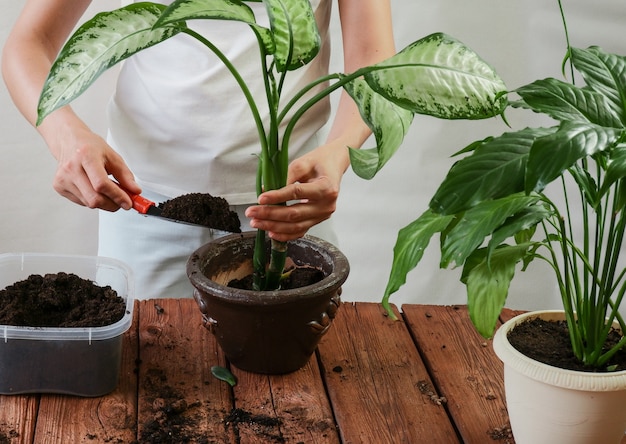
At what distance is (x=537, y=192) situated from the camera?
2.89ft

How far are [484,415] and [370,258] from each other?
131 cm

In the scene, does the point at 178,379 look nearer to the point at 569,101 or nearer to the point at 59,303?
the point at 59,303

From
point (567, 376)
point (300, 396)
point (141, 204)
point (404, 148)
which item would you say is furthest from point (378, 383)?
point (404, 148)

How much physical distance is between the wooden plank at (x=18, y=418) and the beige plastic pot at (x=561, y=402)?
0.62 meters

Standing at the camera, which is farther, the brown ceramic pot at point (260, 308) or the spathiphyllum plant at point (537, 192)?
the brown ceramic pot at point (260, 308)

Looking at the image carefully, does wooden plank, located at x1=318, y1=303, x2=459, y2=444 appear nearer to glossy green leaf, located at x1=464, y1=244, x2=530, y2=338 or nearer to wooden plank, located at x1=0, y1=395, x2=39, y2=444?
glossy green leaf, located at x1=464, y1=244, x2=530, y2=338

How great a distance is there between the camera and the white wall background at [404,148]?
2205 millimetres

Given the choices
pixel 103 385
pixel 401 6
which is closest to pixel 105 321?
A: pixel 103 385

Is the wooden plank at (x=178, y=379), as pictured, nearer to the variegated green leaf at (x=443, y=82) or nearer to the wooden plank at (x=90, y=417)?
the wooden plank at (x=90, y=417)

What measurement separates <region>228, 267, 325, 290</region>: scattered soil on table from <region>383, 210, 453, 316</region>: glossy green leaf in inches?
8.5

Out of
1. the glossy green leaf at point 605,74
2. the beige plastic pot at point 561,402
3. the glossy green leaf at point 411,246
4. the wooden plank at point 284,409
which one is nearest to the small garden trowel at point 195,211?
the wooden plank at point 284,409

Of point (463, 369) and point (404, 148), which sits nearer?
point (463, 369)

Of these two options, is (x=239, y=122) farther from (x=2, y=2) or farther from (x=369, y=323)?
(x=2, y=2)

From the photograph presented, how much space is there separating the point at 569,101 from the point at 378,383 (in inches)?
20.2
